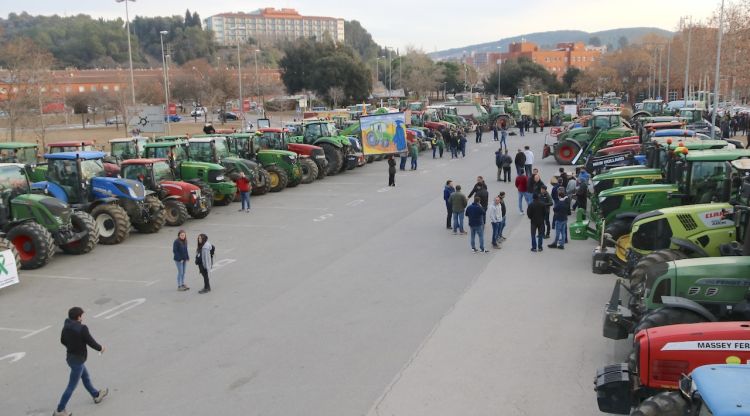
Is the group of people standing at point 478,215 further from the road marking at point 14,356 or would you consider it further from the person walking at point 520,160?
the road marking at point 14,356

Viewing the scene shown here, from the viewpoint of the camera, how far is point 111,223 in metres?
16.6

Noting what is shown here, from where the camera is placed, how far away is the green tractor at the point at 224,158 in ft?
73.3

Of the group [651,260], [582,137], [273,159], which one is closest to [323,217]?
[273,159]

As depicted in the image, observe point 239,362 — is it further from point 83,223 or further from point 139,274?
point 83,223

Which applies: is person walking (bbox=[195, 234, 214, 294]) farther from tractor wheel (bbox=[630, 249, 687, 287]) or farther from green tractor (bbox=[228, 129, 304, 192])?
green tractor (bbox=[228, 129, 304, 192])

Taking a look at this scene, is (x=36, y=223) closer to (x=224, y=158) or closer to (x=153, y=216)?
(x=153, y=216)

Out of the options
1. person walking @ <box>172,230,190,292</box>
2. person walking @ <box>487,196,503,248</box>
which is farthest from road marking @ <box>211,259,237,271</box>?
person walking @ <box>487,196,503,248</box>

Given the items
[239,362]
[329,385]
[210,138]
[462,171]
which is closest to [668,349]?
[329,385]

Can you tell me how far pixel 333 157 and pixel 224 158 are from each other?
262 inches

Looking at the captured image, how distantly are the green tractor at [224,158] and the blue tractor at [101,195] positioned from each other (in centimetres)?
460

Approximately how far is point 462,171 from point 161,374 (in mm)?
21856

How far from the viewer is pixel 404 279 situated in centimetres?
1280

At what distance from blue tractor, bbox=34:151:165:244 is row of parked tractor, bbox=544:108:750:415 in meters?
Result: 10.8

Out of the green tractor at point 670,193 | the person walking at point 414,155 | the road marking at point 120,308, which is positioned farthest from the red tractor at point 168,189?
the person walking at point 414,155
